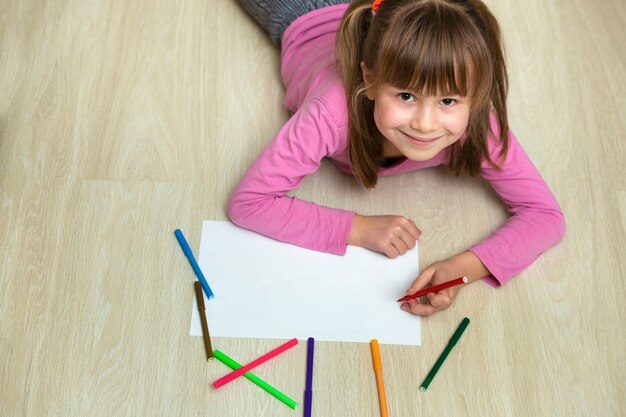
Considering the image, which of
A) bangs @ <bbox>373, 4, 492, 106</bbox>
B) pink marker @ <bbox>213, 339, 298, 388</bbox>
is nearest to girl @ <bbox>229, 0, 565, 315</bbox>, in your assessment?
bangs @ <bbox>373, 4, 492, 106</bbox>

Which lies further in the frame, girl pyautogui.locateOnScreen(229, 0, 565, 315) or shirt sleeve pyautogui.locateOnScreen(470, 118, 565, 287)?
shirt sleeve pyautogui.locateOnScreen(470, 118, 565, 287)

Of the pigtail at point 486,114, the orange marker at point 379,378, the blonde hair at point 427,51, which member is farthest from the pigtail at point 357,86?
the orange marker at point 379,378

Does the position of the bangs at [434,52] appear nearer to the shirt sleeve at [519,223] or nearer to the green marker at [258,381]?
the shirt sleeve at [519,223]

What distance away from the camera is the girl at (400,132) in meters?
0.73

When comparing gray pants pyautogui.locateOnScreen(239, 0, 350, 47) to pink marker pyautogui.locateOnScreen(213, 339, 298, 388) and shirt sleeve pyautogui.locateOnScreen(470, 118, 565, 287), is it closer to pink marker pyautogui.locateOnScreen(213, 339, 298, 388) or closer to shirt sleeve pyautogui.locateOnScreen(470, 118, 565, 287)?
shirt sleeve pyautogui.locateOnScreen(470, 118, 565, 287)

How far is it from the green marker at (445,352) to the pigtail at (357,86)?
25 cm

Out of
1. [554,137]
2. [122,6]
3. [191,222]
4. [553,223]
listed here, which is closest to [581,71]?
[554,137]

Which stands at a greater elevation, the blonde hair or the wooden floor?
the blonde hair

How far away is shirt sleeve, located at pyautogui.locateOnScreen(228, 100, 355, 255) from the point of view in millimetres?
893

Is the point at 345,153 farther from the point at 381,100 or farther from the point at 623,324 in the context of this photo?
the point at 623,324

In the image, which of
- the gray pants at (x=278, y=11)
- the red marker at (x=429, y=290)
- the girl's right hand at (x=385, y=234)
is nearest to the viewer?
the red marker at (x=429, y=290)

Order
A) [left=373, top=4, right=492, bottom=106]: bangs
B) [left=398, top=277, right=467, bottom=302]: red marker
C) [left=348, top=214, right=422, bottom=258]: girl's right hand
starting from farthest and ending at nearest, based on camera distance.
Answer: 1. [left=348, top=214, right=422, bottom=258]: girl's right hand
2. [left=398, top=277, right=467, bottom=302]: red marker
3. [left=373, top=4, right=492, bottom=106]: bangs

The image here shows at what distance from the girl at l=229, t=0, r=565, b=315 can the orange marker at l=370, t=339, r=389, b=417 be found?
0.07m

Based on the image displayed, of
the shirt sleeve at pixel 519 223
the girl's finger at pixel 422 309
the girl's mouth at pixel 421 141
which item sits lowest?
the girl's finger at pixel 422 309
